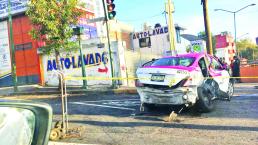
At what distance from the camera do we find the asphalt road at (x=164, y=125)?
7.38m

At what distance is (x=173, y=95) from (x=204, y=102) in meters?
1.01

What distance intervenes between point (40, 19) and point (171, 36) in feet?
30.3

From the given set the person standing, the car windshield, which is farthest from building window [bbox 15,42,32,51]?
the car windshield

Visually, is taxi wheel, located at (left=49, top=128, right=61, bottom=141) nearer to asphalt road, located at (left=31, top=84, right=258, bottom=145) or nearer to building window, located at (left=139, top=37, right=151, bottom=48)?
asphalt road, located at (left=31, top=84, right=258, bottom=145)

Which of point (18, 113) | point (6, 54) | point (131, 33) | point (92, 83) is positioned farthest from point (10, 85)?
point (18, 113)

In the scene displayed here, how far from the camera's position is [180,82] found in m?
9.51

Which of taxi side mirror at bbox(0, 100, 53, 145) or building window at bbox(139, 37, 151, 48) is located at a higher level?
building window at bbox(139, 37, 151, 48)

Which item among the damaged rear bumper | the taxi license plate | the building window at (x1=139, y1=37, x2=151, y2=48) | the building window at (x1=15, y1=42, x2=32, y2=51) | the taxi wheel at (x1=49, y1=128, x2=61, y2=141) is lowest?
the taxi wheel at (x1=49, y1=128, x2=61, y2=141)

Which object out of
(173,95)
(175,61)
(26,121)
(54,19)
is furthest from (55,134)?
(54,19)

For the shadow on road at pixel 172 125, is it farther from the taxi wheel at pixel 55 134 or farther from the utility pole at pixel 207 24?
the utility pole at pixel 207 24

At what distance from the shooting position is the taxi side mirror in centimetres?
246

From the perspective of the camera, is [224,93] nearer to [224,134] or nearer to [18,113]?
[224,134]

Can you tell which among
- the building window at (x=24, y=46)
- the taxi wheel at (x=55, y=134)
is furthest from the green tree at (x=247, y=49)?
the taxi wheel at (x=55, y=134)

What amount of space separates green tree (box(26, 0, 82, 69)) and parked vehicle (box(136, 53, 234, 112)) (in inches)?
396
